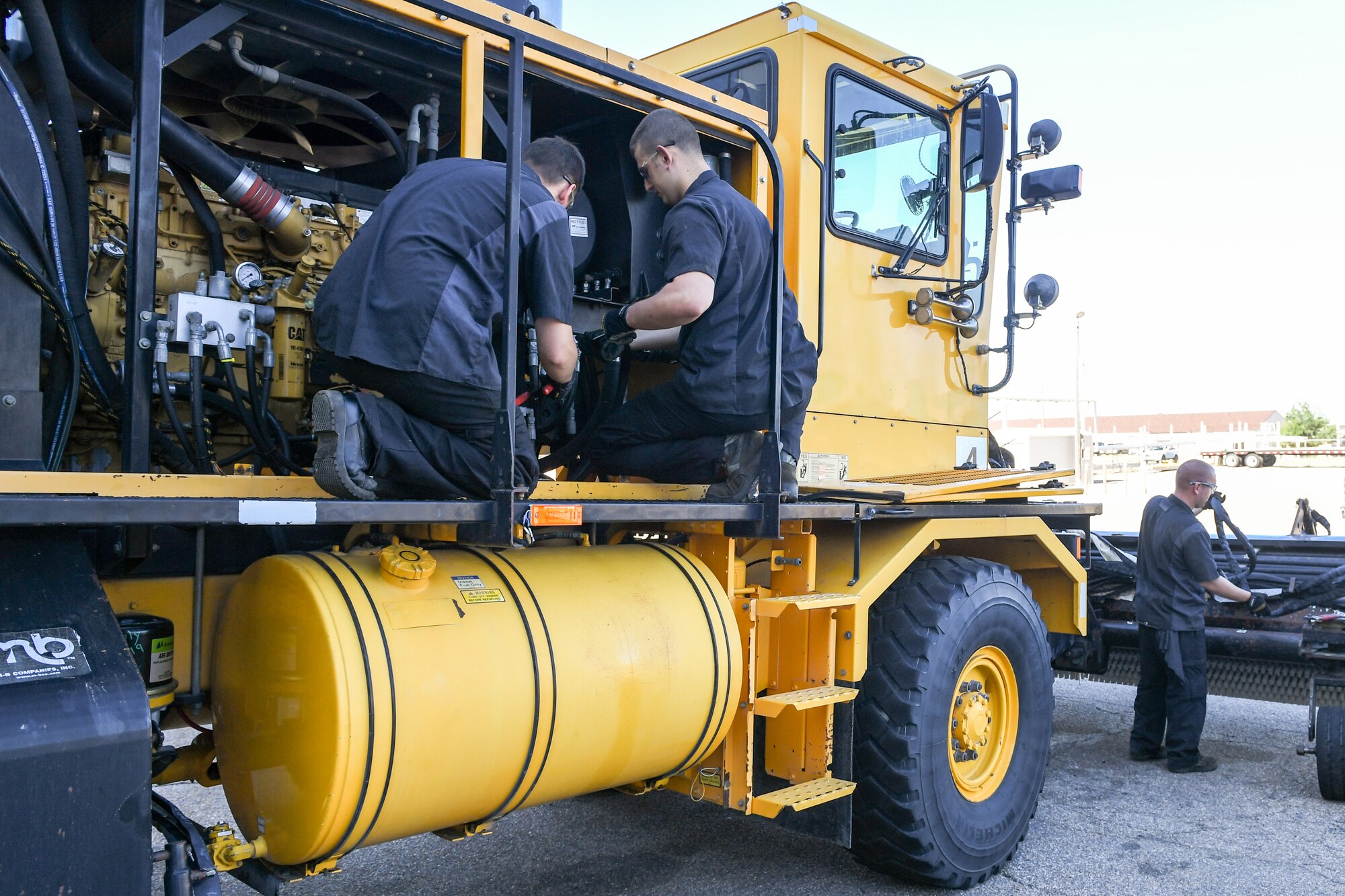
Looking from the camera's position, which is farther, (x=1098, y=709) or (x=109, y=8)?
(x=1098, y=709)

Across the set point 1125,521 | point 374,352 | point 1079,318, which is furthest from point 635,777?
point 1079,318

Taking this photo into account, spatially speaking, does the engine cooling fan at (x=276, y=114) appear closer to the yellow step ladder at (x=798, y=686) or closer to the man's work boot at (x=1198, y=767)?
the yellow step ladder at (x=798, y=686)

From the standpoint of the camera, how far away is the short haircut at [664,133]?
3.60 m

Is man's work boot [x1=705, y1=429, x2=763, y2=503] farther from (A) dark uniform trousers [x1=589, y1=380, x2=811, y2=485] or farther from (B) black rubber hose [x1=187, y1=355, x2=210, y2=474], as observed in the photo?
(B) black rubber hose [x1=187, y1=355, x2=210, y2=474]

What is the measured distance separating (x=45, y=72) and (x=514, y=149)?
1.19 metres

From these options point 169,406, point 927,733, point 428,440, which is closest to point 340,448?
point 428,440

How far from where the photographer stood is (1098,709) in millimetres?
7570

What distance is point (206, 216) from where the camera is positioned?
10.5ft

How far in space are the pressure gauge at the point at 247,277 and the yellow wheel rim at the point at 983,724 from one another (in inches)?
109

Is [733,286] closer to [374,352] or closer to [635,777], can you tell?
[374,352]

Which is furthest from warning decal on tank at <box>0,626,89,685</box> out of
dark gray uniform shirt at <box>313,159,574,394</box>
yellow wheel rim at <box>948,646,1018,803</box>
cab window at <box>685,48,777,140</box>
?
cab window at <box>685,48,777,140</box>

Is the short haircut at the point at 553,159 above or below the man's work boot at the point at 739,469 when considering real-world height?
above

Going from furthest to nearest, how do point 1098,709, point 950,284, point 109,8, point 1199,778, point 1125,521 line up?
1. point 1125,521
2. point 1098,709
3. point 1199,778
4. point 950,284
5. point 109,8

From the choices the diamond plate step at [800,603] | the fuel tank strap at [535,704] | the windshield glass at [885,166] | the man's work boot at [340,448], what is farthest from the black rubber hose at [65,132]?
the windshield glass at [885,166]
